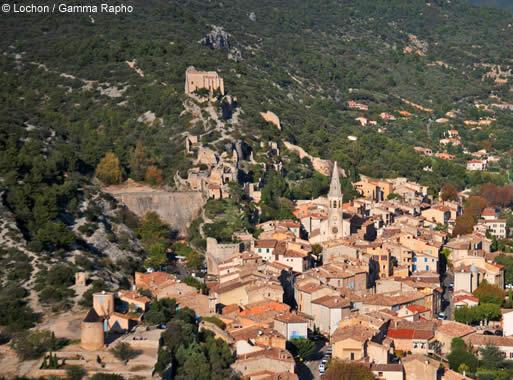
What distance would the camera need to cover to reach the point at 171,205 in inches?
2078

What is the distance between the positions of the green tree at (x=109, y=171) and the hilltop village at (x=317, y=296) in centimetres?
53

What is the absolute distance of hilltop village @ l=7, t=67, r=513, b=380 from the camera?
36.1m

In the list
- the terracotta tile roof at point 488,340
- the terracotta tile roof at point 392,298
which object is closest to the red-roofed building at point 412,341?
the terracotta tile roof at point 488,340

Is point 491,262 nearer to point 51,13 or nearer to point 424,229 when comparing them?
point 424,229

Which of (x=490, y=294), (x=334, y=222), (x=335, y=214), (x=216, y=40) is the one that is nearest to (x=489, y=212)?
(x=335, y=214)

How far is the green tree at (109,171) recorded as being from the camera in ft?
185

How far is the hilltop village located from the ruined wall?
0.84 feet

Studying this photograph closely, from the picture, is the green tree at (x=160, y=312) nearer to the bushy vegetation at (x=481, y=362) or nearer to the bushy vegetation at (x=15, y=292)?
the bushy vegetation at (x=15, y=292)

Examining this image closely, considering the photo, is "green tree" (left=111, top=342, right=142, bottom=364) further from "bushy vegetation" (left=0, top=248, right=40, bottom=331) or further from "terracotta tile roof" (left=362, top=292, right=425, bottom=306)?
"terracotta tile roof" (left=362, top=292, right=425, bottom=306)

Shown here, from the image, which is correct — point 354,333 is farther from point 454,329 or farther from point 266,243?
point 266,243

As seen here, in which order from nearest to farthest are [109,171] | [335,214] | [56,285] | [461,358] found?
[461,358] → [56,285] → [335,214] → [109,171]

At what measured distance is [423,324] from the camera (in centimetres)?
3975

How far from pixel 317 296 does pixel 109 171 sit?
1771 cm

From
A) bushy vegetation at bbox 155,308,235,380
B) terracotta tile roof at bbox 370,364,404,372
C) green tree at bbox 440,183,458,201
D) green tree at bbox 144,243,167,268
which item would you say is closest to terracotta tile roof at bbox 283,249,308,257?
green tree at bbox 144,243,167,268
